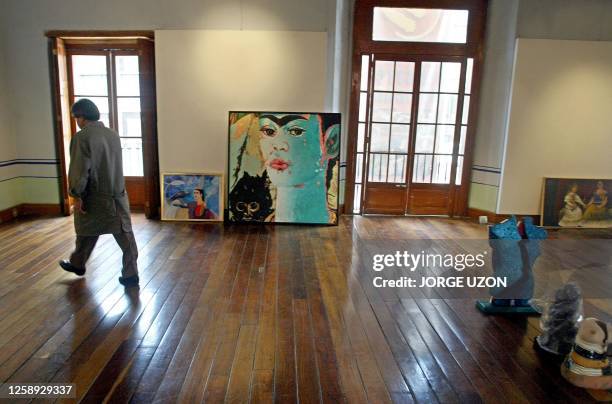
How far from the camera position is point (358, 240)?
16.2 ft

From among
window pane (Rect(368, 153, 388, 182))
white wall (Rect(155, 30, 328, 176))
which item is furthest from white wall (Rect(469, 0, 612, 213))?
white wall (Rect(155, 30, 328, 176))

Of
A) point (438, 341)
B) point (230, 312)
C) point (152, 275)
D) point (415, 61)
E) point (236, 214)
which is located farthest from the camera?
point (415, 61)

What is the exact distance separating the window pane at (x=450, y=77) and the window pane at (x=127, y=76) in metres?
4.37

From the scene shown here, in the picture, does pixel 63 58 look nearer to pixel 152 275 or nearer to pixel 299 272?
pixel 152 275

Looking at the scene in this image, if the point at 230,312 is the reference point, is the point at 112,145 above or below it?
above

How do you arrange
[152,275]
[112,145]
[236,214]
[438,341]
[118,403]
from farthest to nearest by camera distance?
[236,214]
[152,275]
[112,145]
[438,341]
[118,403]

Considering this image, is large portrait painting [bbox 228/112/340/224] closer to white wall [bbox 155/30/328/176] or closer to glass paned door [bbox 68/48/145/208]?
white wall [bbox 155/30/328/176]

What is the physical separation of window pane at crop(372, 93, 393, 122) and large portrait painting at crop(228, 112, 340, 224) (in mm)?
917

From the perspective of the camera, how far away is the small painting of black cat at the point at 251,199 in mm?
5430

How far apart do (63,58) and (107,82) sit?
59 centimetres

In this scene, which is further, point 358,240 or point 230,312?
point 358,240

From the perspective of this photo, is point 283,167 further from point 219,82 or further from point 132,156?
point 132,156

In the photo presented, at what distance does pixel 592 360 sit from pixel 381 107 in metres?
4.41

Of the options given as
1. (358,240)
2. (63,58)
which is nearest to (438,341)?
(358,240)
